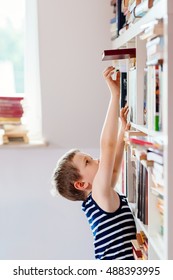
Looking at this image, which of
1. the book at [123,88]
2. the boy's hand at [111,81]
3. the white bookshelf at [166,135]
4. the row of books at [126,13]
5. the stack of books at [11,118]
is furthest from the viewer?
the stack of books at [11,118]

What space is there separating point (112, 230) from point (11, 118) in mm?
888

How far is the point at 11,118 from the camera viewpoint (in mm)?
2408

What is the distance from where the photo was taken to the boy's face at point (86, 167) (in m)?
1.81

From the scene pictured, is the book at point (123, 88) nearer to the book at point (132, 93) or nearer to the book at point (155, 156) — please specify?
the book at point (132, 93)

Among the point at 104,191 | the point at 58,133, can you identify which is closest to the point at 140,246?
the point at 104,191

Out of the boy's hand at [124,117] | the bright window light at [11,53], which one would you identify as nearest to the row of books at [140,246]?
the boy's hand at [124,117]

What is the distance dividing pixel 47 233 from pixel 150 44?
56.8 inches

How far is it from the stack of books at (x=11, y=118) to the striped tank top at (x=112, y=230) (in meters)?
0.74

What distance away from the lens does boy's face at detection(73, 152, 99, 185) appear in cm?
181

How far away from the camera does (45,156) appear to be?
8.16 ft

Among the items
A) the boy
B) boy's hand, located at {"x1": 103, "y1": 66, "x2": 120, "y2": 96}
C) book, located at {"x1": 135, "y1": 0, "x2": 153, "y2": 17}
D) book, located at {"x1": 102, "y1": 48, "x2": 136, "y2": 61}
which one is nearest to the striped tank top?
the boy

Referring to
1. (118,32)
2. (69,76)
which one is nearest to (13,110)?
(69,76)

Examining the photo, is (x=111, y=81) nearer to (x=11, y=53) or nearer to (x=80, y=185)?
(x=80, y=185)

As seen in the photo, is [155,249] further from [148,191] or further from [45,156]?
[45,156]
